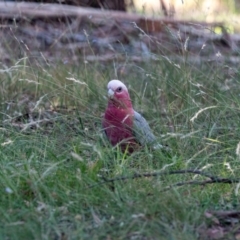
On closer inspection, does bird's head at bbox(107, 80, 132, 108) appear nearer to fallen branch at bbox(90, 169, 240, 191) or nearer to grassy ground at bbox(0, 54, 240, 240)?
grassy ground at bbox(0, 54, 240, 240)

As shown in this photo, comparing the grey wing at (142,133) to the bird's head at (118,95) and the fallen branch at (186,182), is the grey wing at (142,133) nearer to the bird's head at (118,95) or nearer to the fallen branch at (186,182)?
the bird's head at (118,95)

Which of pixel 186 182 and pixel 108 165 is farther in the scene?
pixel 108 165

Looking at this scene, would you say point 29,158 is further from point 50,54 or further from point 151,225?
point 50,54

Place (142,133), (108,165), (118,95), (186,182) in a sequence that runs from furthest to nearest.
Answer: (118,95)
(142,133)
(108,165)
(186,182)

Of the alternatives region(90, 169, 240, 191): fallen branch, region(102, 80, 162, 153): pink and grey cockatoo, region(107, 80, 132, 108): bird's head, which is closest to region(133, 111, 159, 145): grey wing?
region(102, 80, 162, 153): pink and grey cockatoo

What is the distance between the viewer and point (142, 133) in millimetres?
4246

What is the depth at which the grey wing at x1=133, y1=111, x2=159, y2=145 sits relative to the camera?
422cm

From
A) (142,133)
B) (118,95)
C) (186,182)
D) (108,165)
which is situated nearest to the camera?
(186,182)

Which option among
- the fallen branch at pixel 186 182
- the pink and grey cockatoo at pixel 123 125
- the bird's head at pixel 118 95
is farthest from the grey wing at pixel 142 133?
the fallen branch at pixel 186 182

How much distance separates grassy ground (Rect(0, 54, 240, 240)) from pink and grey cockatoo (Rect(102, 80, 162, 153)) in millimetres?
81

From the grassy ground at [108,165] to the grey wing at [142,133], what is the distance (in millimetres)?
63

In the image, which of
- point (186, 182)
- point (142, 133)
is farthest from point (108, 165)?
point (186, 182)

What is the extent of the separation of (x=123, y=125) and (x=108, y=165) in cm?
44

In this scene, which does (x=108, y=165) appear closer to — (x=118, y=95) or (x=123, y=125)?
(x=123, y=125)
